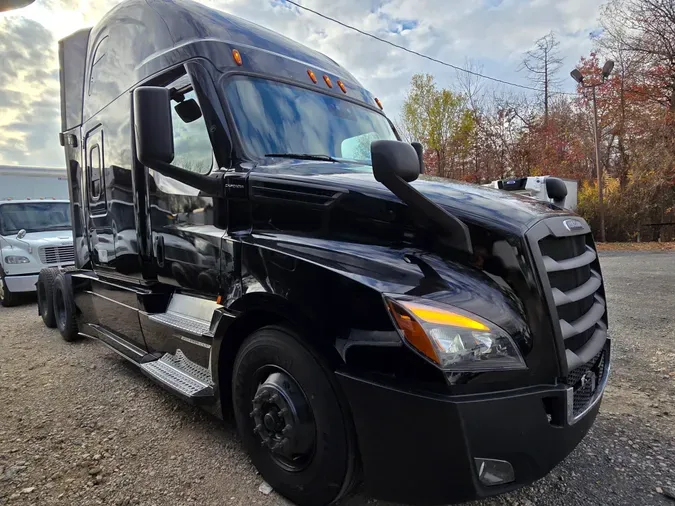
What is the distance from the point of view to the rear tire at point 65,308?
17.2 ft

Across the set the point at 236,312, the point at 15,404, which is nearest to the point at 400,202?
the point at 236,312

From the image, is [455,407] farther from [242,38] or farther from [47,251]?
[47,251]

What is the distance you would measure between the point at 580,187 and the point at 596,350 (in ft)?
81.0

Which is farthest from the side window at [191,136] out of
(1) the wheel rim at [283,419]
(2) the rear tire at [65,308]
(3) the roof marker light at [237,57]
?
(2) the rear tire at [65,308]

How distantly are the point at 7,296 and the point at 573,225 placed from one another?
945 centimetres

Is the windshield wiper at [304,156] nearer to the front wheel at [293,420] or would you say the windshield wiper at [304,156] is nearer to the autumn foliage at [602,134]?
the front wheel at [293,420]

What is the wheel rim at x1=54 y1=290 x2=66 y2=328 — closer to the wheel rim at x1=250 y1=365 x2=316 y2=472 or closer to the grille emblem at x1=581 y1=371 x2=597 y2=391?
the wheel rim at x1=250 y1=365 x2=316 y2=472

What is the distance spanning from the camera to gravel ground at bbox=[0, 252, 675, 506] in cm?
232

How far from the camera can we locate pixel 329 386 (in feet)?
6.41

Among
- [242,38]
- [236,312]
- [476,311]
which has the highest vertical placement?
[242,38]

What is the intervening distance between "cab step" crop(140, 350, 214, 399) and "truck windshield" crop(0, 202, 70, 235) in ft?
24.3

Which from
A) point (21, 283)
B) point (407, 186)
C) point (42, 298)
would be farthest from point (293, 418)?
point (21, 283)

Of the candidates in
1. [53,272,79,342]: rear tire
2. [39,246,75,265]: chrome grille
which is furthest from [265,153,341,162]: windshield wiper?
[39,246,75,265]: chrome grille

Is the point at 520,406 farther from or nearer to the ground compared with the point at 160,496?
farther from the ground
